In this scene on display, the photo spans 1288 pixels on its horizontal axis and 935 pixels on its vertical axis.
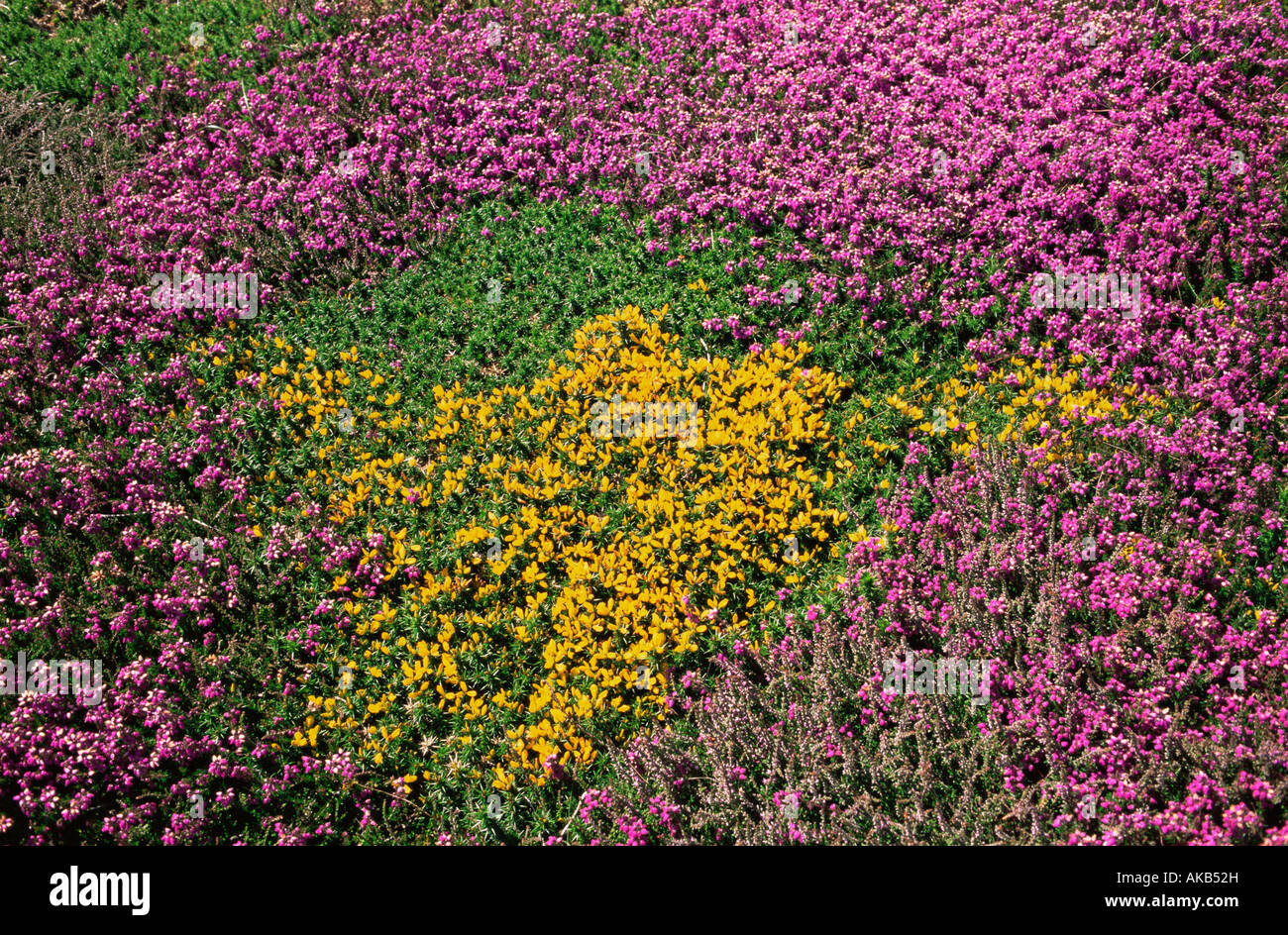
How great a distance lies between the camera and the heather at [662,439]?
5590 millimetres

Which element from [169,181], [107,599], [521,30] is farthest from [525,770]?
[521,30]

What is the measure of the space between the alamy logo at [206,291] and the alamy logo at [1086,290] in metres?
7.41

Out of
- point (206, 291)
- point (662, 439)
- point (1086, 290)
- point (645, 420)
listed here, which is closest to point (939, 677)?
point (662, 439)

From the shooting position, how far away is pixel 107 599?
6.59 m

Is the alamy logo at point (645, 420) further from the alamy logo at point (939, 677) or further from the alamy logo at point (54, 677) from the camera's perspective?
the alamy logo at point (54, 677)

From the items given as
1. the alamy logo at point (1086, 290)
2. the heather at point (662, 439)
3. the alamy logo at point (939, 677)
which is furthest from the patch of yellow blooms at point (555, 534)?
the alamy logo at point (1086, 290)

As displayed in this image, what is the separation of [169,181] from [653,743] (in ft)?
27.8

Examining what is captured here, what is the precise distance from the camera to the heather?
18.3 feet

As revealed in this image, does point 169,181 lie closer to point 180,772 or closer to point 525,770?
point 180,772

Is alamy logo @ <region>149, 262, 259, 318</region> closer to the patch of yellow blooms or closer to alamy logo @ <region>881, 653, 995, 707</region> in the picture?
the patch of yellow blooms

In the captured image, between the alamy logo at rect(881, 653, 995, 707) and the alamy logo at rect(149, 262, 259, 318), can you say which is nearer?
the alamy logo at rect(881, 653, 995, 707)
